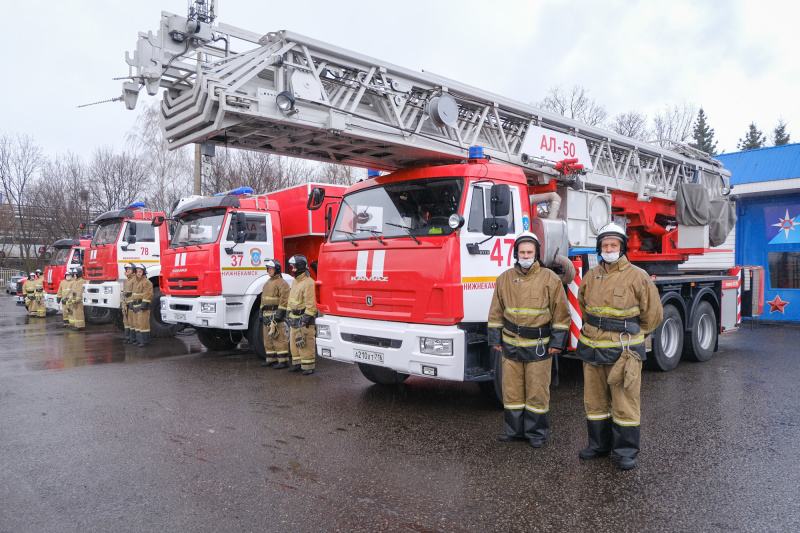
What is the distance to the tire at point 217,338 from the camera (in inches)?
418

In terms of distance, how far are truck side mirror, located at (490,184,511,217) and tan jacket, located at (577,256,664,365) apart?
118 centimetres

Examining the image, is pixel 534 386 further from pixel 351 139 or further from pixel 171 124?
pixel 171 124

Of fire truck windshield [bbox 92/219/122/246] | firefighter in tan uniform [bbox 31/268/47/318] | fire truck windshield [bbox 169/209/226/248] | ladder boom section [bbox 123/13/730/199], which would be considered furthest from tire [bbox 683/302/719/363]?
firefighter in tan uniform [bbox 31/268/47/318]

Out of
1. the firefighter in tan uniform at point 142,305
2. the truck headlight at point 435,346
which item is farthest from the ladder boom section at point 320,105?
the firefighter in tan uniform at point 142,305

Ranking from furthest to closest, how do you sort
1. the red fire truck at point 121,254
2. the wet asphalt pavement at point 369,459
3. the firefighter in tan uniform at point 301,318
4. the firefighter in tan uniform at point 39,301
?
the firefighter in tan uniform at point 39,301, the red fire truck at point 121,254, the firefighter in tan uniform at point 301,318, the wet asphalt pavement at point 369,459

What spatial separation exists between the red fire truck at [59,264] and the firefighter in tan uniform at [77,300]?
2.11 metres

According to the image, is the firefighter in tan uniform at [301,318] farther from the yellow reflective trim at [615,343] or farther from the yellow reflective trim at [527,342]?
the yellow reflective trim at [615,343]

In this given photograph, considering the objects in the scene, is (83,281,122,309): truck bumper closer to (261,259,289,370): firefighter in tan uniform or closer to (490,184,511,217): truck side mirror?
(261,259,289,370): firefighter in tan uniform

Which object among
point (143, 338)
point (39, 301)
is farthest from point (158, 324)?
point (39, 301)

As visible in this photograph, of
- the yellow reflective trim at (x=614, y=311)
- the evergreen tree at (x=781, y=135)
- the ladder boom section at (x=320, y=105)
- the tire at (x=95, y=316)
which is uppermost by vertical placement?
the evergreen tree at (x=781, y=135)

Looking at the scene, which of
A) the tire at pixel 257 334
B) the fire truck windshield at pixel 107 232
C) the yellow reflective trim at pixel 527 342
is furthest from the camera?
the fire truck windshield at pixel 107 232

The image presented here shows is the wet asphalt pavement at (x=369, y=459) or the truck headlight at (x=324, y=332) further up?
the truck headlight at (x=324, y=332)

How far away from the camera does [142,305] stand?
11266mm

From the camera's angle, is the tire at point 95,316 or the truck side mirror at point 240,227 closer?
the truck side mirror at point 240,227
